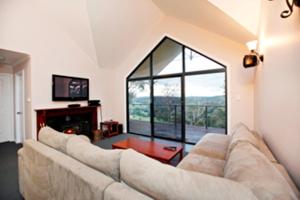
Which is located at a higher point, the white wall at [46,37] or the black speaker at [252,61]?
the white wall at [46,37]

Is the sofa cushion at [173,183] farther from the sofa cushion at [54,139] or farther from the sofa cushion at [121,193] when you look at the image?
the sofa cushion at [54,139]

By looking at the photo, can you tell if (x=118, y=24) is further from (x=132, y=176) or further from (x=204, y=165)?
(x=132, y=176)

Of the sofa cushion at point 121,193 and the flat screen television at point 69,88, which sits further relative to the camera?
the flat screen television at point 69,88

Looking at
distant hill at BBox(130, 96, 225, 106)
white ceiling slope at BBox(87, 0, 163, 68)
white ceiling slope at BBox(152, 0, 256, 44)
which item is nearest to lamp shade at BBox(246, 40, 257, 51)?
white ceiling slope at BBox(152, 0, 256, 44)

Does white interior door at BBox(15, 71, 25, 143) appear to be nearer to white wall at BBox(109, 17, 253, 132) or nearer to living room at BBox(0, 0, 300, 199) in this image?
living room at BBox(0, 0, 300, 199)

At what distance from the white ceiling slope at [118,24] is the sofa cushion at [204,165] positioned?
11.8ft

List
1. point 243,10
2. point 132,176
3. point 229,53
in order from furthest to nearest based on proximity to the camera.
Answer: point 229,53 → point 243,10 → point 132,176

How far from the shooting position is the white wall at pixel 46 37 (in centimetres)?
314

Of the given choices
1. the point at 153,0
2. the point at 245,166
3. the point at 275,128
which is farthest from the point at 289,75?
the point at 153,0

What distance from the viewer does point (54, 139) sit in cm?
161

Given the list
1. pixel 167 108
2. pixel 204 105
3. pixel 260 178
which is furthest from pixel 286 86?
pixel 167 108

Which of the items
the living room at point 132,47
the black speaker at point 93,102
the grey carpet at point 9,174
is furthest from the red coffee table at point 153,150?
the black speaker at point 93,102

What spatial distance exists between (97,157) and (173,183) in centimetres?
62

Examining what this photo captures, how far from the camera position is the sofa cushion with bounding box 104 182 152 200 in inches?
32.1
